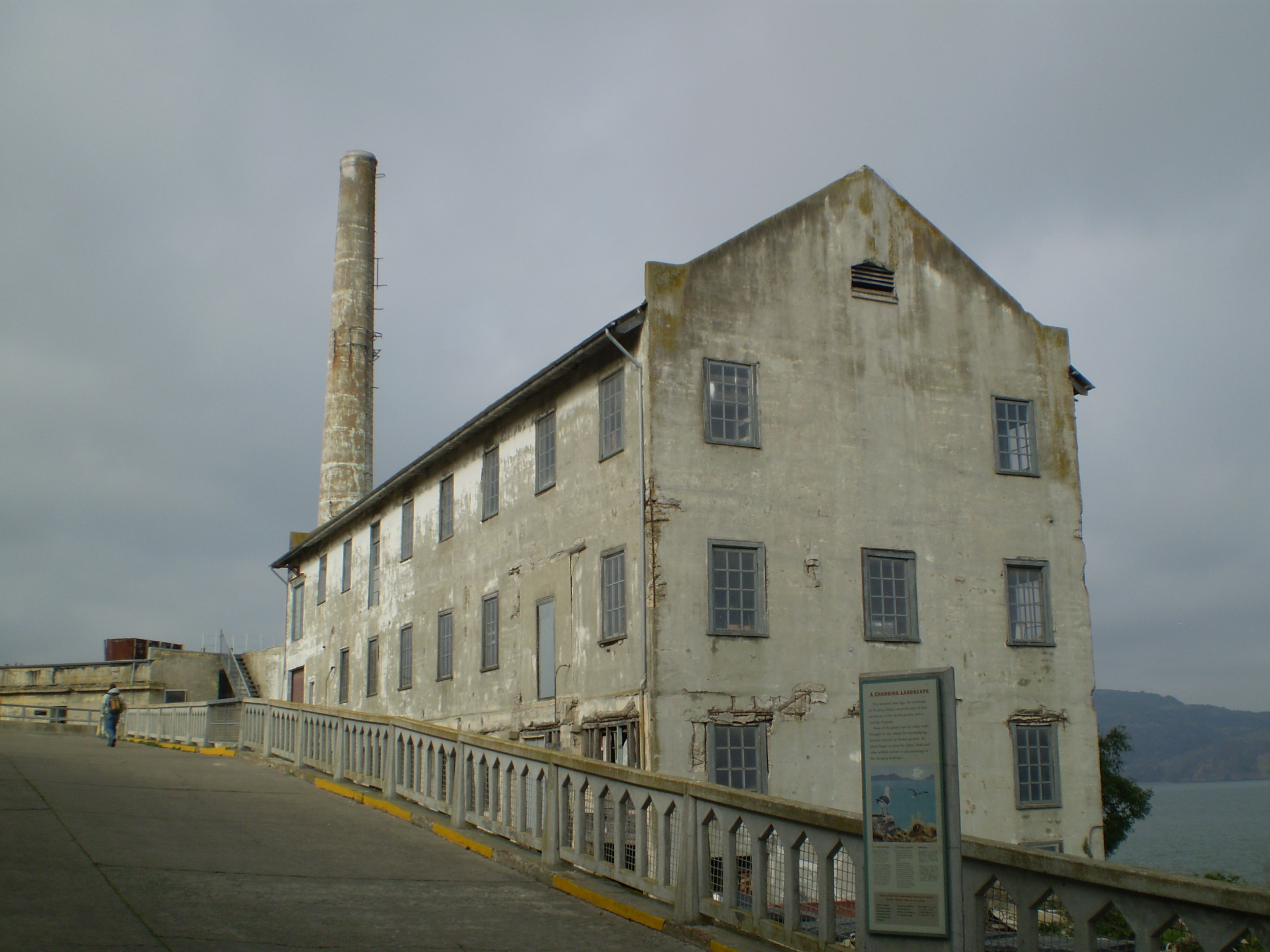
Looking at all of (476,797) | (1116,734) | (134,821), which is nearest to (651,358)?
(476,797)

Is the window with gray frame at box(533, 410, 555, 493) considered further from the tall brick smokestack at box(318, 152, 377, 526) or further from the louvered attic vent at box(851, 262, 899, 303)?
the tall brick smokestack at box(318, 152, 377, 526)

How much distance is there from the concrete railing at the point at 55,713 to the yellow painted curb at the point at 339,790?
104 ft

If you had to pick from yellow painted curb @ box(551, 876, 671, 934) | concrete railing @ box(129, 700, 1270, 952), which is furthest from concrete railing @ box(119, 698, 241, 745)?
yellow painted curb @ box(551, 876, 671, 934)

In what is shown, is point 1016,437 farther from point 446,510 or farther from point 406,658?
point 406,658

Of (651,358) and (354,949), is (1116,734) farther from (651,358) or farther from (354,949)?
(354,949)

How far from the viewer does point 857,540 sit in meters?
21.8

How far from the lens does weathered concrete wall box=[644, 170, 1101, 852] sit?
20.3 meters

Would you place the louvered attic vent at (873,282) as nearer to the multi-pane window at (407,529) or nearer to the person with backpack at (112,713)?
the multi-pane window at (407,529)

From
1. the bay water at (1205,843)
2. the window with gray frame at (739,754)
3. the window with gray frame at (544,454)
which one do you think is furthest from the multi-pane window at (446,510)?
the bay water at (1205,843)

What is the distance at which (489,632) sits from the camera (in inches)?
1019

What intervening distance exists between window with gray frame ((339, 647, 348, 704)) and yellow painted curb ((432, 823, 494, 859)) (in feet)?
74.2

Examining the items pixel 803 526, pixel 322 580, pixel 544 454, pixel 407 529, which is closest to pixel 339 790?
pixel 803 526

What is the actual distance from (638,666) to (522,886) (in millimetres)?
9264

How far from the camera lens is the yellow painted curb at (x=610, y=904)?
9258mm
